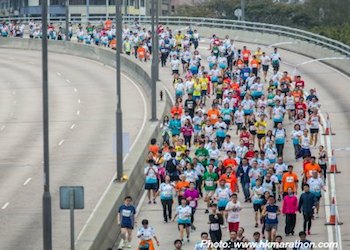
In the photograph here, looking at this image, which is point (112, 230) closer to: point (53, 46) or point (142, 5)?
point (53, 46)

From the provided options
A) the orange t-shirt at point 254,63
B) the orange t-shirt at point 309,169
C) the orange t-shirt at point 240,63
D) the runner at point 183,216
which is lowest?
the runner at point 183,216

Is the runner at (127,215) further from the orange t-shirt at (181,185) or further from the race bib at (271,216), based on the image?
the race bib at (271,216)

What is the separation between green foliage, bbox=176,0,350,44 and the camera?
128000mm

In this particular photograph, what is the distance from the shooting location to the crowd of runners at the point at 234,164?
2836 centimetres

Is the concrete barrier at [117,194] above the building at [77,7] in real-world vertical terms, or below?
below

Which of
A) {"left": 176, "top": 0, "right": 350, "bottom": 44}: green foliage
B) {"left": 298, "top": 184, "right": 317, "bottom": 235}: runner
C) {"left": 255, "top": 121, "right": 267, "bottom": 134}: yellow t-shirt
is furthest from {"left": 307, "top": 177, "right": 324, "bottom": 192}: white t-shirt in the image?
{"left": 176, "top": 0, "right": 350, "bottom": 44}: green foliage

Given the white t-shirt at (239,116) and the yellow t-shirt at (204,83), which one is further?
the yellow t-shirt at (204,83)

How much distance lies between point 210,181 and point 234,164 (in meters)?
1.20

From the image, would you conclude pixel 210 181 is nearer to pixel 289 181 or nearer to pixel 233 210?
pixel 289 181

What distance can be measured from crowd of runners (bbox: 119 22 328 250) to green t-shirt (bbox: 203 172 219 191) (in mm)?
25

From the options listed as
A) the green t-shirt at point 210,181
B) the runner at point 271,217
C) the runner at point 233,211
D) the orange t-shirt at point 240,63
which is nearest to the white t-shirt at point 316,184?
the runner at point 233,211

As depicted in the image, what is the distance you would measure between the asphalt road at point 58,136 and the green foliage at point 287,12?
184ft

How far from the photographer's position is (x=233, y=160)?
32562 millimetres

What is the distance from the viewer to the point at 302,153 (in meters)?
36.3
